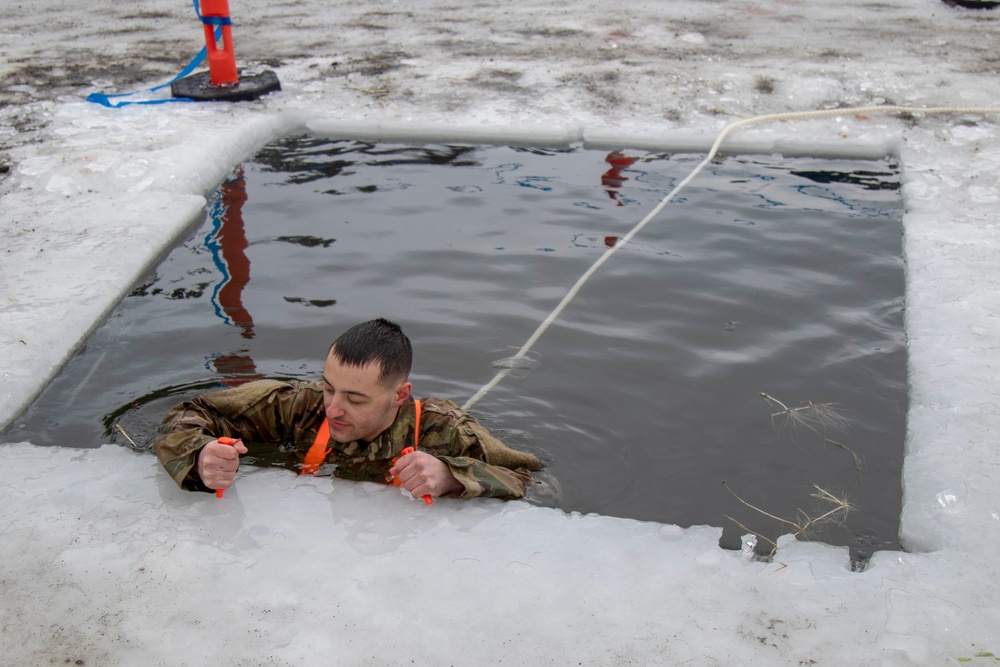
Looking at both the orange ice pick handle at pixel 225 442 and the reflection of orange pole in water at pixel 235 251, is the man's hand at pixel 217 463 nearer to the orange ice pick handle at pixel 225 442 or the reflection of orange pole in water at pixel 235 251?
the orange ice pick handle at pixel 225 442

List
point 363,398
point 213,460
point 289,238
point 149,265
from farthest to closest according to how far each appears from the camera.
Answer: point 289,238
point 149,265
point 363,398
point 213,460

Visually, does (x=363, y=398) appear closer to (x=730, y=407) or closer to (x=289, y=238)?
(x=730, y=407)

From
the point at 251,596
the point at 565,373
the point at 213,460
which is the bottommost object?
the point at 565,373

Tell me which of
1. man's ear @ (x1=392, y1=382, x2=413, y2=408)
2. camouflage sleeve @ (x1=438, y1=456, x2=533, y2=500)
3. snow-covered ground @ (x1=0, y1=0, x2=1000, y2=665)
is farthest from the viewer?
man's ear @ (x1=392, y1=382, x2=413, y2=408)

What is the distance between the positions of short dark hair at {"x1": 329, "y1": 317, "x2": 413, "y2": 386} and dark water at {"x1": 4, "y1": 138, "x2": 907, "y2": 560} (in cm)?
81

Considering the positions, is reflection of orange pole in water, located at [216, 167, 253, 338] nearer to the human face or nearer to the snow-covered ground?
the snow-covered ground

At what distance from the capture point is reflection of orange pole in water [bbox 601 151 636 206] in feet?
20.0

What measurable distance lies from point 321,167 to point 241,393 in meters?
3.28

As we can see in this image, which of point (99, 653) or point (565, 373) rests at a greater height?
point (99, 653)

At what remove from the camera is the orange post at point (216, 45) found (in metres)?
6.76

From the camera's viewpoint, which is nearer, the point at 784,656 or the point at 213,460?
the point at 784,656

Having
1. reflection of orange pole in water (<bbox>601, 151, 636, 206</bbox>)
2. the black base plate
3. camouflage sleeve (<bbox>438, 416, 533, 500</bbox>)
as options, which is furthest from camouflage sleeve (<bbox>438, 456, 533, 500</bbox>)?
the black base plate

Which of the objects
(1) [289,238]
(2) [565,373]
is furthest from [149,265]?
(2) [565,373]

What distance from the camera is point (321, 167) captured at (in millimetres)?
6363
